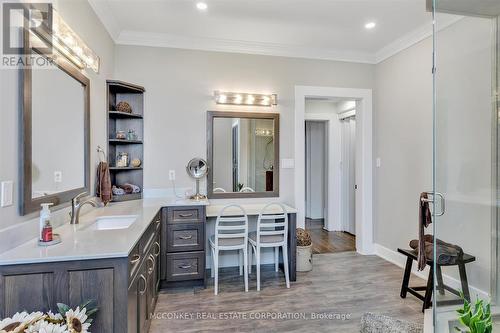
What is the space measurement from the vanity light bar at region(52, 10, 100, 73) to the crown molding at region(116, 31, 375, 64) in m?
0.96

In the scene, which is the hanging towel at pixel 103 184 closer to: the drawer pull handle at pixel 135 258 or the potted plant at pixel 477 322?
the drawer pull handle at pixel 135 258

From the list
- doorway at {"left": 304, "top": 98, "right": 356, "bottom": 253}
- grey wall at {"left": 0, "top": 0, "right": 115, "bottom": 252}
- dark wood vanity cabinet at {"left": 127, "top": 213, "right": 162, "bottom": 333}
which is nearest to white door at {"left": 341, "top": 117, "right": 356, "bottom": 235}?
doorway at {"left": 304, "top": 98, "right": 356, "bottom": 253}

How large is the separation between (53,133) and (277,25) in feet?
7.83

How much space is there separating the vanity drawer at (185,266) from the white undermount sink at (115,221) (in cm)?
73

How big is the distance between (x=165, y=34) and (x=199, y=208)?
2.05 m

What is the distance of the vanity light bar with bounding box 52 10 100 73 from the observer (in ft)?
6.08

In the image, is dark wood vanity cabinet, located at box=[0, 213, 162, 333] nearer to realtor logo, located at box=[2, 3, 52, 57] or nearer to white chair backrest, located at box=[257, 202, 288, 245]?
realtor logo, located at box=[2, 3, 52, 57]

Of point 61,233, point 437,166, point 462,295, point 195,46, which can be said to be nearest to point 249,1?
point 195,46

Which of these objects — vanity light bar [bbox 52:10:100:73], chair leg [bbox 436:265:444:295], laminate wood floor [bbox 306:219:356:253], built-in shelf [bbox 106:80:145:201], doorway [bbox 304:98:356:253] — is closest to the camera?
vanity light bar [bbox 52:10:100:73]

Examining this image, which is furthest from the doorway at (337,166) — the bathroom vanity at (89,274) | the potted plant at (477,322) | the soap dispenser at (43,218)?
the soap dispenser at (43,218)

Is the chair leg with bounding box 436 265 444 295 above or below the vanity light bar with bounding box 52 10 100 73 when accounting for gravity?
below

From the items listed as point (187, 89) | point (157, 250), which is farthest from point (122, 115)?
point (157, 250)

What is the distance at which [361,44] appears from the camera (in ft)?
11.9

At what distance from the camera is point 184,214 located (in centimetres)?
294
